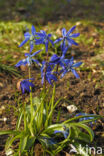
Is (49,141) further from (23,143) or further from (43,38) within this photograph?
(43,38)

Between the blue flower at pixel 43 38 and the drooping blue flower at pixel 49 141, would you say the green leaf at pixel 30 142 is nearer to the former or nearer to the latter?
the drooping blue flower at pixel 49 141

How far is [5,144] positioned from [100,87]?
1326 millimetres

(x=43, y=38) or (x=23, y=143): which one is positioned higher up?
(x=43, y=38)

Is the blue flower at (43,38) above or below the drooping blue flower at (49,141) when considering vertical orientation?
above

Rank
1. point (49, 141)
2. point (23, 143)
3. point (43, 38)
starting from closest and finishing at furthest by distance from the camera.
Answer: point (43, 38)
point (23, 143)
point (49, 141)

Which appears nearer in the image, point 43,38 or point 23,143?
point 43,38

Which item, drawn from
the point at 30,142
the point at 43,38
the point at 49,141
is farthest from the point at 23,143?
the point at 43,38

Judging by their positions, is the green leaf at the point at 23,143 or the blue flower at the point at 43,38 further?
the green leaf at the point at 23,143

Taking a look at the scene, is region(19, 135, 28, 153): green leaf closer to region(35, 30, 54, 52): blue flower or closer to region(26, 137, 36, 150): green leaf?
region(26, 137, 36, 150): green leaf

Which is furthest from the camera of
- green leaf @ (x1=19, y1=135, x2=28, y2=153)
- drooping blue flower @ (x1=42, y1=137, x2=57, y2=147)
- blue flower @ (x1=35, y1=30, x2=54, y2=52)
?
drooping blue flower @ (x1=42, y1=137, x2=57, y2=147)

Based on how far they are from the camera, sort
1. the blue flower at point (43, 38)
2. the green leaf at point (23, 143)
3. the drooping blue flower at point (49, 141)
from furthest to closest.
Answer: the drooping blue flower at point (49, 141) < the green leaf at point (23, 143) < the blue flower at point (43, 38)

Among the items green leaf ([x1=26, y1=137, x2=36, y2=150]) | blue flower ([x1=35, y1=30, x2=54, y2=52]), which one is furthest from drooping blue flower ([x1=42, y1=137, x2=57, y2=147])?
blue flower ([x1=35, y1=30, x2=54, y2=52])

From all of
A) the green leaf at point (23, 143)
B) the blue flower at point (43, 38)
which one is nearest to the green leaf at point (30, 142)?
the green leaf at point (23, 143)

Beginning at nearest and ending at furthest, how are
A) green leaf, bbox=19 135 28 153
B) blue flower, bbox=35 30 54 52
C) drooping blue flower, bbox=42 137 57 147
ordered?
1. blue flower, bbox=35 30 54 52
2. green leaf, bbox=19 135 28 153
3. drooping blue flower, bbox=42 137 57 147
